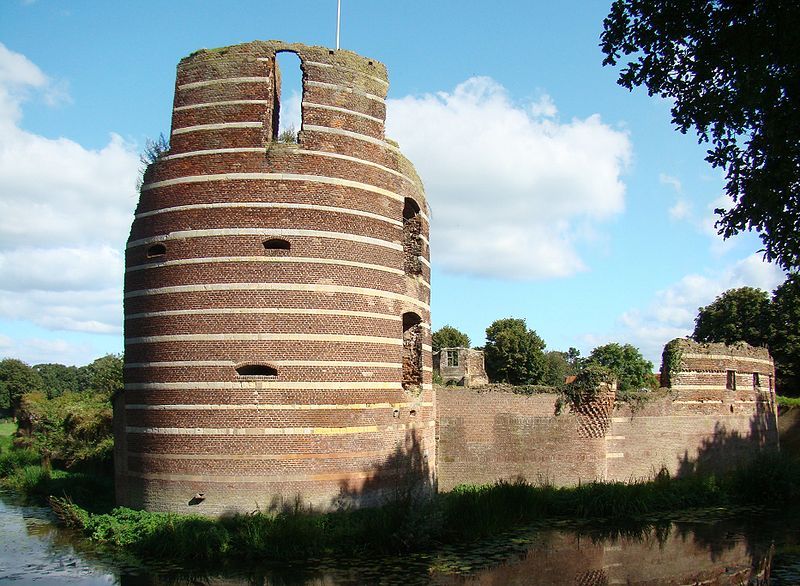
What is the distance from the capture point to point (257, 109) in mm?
17312

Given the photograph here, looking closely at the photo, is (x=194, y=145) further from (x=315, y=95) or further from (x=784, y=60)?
(x=784, y=60)

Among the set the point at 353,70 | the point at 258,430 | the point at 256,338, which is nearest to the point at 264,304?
the point at 256,338

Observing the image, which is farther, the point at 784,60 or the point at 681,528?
the point at 681,528

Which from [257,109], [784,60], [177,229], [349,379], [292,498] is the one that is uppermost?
[257,109]

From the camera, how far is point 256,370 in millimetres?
16625

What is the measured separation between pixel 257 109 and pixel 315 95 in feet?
4.69

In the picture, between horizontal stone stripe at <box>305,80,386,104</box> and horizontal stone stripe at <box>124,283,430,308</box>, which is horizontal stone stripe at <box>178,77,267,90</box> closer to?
horizontal stone stripe at <box>305,80,386,104</box>

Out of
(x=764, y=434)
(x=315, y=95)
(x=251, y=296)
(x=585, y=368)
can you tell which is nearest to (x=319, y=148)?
(x=315, y=95)

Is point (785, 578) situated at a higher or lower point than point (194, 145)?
lower

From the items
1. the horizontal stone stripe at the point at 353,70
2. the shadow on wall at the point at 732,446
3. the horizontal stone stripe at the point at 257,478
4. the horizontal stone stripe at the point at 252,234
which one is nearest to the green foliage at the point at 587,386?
the shadow on wall at the point at 732,446

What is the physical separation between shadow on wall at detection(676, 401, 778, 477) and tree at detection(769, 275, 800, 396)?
569 inches

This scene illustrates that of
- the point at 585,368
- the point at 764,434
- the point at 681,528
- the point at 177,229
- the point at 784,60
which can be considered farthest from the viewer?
the point at 764,434

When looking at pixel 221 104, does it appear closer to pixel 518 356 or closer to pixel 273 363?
pixel 273 363

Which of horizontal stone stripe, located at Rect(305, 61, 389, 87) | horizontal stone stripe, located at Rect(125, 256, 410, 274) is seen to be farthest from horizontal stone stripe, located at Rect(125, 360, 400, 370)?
horizontal stone stripe, located at Rect(305, 61, 389, 87)
